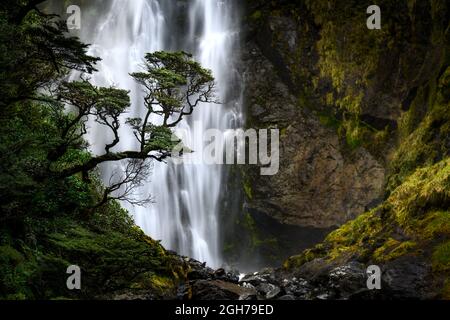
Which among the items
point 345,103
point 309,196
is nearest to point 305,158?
point 309,196

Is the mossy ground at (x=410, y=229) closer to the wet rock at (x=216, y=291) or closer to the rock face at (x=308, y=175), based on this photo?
the wet rock at (x=216, y=291)

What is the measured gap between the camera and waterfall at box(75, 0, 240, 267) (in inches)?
1030

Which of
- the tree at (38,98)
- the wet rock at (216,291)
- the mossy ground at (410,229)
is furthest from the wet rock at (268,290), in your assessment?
the tree at (38,98)

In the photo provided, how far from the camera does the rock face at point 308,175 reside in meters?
26.8

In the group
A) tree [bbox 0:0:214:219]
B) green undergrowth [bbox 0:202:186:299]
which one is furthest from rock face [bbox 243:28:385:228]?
green undergrowth [bbox 0:202:186:299]

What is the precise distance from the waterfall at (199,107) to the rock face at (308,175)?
9.17 feet

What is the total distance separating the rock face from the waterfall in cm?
279

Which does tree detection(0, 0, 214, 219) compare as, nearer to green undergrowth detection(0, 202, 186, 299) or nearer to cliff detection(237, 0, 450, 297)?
green undergrowth detection(0, 202, 186, 299)

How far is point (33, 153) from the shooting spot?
9312mm

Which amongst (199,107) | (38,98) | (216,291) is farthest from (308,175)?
(38,98)

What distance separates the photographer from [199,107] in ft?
94.9

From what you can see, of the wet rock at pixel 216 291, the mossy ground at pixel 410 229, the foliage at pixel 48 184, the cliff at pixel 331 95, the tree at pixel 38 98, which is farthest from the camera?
the cliff at pixel 331 95
